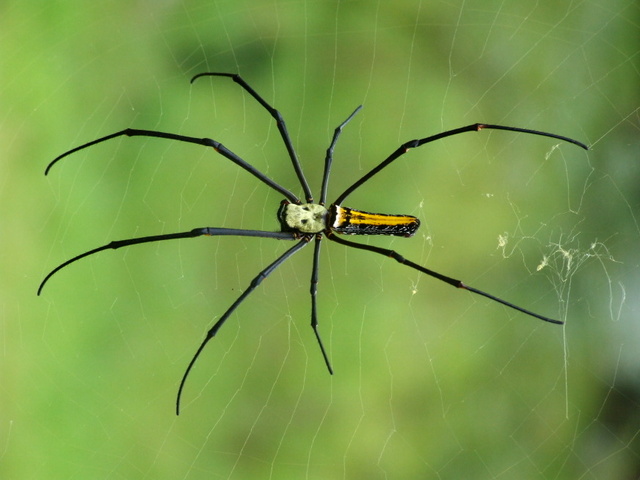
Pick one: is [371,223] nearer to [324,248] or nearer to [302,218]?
[302,218]

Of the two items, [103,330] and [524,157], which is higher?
[524,157]

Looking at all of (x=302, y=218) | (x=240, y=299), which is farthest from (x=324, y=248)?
(x=240, y=299)

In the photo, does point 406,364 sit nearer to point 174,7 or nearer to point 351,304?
point 351,304

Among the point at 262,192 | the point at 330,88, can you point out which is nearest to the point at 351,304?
the point at 262,192

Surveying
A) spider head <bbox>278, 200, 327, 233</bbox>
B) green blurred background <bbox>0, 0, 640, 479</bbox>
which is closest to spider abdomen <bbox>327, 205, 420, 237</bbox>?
spider head <bbox>278, 200, 327, 233</bbox>

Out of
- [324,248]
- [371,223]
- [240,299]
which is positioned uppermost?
[324,248]

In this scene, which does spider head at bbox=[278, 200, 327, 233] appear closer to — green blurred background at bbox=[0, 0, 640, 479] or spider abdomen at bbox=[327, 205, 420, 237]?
spider abdomen at bbox=[327, 205, 420, 237]
